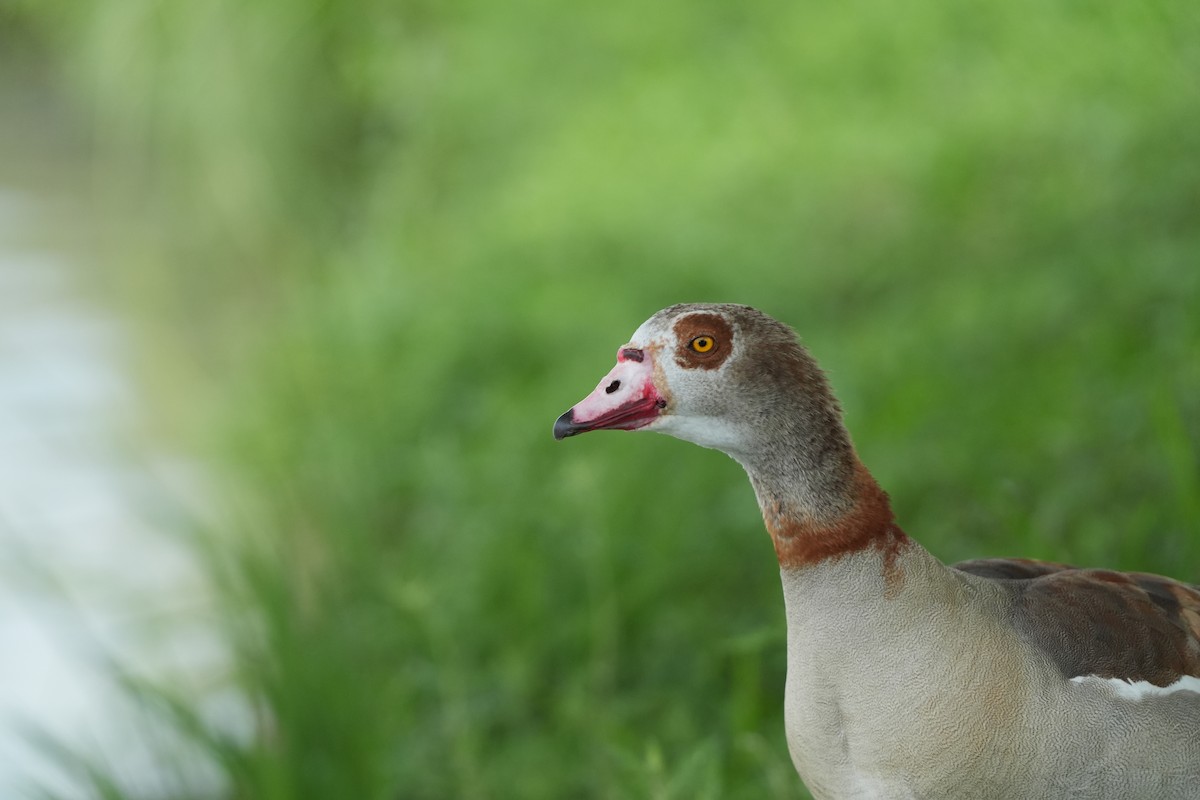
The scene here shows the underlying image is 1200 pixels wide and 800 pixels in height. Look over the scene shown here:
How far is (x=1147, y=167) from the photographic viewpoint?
13.6 feet

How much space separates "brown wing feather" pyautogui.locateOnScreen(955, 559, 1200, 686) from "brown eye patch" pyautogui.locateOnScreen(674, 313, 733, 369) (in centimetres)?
51

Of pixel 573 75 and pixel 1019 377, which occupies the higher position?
pixel 573 75

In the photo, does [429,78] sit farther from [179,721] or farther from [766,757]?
[766,757]

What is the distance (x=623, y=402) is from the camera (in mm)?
1637

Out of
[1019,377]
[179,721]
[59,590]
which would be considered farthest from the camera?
[1019,377]

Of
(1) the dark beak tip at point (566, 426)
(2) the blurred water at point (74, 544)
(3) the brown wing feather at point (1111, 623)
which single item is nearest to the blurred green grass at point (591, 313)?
(2) the blurred water at point (74, 544)

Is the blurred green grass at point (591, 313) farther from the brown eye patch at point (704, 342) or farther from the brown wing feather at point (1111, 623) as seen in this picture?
the brown eye patch at point (704, 342)

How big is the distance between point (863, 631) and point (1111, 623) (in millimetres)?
366

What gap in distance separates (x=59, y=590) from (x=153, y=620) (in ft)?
2.60

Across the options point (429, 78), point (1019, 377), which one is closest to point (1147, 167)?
point (1019, 377)

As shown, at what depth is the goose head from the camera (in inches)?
64.1

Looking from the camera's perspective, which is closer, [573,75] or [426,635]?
[426,635]

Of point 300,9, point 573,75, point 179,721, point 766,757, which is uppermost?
point 300,9

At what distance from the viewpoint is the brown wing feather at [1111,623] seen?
5.61 ft
